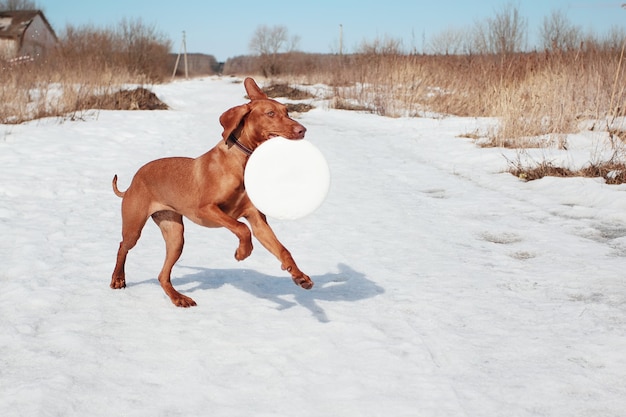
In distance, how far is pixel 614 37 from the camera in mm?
14016

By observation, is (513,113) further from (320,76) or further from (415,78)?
(320,76)

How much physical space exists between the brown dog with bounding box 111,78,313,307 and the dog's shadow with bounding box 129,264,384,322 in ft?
1.60

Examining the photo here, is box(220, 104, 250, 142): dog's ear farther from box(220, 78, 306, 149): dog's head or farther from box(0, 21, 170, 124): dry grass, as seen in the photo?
box(0, 21, 170, 124): dry grass

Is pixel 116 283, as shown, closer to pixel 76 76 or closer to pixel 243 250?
pixel 243 250

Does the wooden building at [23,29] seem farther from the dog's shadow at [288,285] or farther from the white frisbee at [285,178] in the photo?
the white frisbee at [285,178]

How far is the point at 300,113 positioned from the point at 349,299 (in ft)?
47.2

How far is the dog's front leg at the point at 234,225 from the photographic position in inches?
138

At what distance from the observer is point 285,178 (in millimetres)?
3391

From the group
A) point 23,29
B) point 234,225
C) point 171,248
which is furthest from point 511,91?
point 23,29

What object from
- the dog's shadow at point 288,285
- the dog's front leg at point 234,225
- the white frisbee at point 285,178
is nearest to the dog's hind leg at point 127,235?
the dog's shadow at point 288,285

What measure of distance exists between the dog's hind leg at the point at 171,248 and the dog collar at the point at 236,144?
0.77m

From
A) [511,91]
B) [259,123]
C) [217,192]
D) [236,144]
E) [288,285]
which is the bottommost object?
[288,285]

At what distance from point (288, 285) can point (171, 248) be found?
0.90 metres

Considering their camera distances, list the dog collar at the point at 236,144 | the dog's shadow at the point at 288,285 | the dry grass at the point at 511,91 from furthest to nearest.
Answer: the dry grass at the point at 511,91
the dog's shadow at the point at 288,285
the dog collar at the point at 236,144
